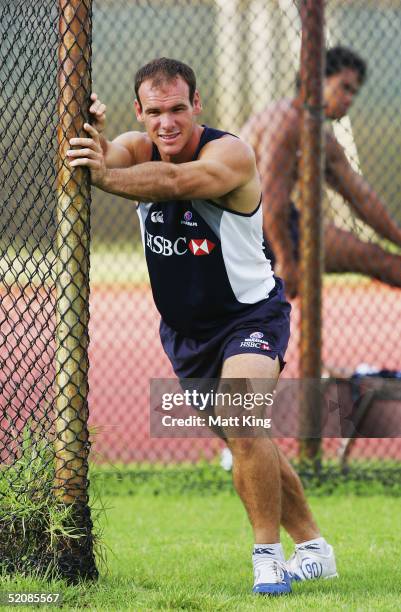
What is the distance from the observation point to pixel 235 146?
4.51 meters

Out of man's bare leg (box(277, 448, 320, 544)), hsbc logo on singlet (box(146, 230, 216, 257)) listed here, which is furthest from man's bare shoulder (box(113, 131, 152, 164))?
man's bare leg (box(277, 448, 320, 544))

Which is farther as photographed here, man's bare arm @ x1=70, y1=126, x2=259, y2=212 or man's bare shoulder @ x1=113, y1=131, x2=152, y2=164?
man's bare shoulder @ x1=113, y1=131, x2=152, y2=164

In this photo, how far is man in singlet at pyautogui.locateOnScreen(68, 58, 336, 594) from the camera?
4.34 meters

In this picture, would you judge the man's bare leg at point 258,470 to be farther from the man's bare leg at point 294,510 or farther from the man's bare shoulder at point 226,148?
the man's bare shoulder at point 226,148

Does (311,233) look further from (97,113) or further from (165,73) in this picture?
(97,113)

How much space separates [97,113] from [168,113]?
32 centimetres

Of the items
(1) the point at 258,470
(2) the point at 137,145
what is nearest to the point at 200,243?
(2) the point at 137,145

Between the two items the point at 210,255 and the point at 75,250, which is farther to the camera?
the point at 210,255

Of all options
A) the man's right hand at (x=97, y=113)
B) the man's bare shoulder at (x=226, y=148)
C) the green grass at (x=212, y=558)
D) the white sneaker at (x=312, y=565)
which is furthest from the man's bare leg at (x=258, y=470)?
the man's right hand at (x=97, y=113)

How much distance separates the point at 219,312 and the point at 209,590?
3.71 feet

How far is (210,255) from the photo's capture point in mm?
4590

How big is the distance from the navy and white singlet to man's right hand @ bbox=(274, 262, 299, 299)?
254 centimetres

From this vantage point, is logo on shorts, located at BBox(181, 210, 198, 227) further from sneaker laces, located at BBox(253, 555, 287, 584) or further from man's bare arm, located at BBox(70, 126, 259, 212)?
sneaker laces, located at BBox(253, 555, 287, 584)

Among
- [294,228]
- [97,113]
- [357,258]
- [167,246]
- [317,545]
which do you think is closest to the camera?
[97,113]
